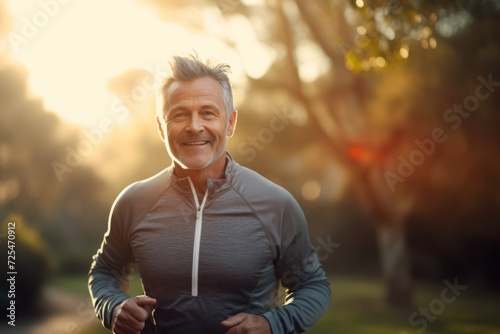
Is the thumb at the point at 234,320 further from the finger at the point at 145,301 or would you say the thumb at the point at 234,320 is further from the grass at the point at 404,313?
the grass at the point at 404,313

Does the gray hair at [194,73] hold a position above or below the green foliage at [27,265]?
above

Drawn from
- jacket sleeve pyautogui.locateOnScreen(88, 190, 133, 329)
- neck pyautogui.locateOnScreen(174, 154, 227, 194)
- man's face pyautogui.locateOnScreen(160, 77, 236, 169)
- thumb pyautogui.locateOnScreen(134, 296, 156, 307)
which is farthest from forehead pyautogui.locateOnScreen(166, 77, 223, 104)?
thumb pyautogui.locateOnScreen(134, 296, 156, 307)

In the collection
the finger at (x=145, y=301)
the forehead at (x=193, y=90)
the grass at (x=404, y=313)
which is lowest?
the grass at (x=404, y=313)

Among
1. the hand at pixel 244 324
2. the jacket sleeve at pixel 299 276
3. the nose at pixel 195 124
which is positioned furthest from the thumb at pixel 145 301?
the nose at pixel 195 124

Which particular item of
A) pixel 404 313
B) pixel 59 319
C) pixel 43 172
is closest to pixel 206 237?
pixel 59 319

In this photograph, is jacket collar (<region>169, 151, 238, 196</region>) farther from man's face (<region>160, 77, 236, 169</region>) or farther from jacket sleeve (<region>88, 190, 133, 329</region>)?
jacket sleeve (<region>88, 190, 133, 329</region>)

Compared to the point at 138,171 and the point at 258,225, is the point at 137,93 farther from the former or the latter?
the point at 138,171

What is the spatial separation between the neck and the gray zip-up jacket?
31mm

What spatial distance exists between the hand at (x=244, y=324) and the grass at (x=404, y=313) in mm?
9109

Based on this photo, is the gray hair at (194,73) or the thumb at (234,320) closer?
the thumb at (234,320)

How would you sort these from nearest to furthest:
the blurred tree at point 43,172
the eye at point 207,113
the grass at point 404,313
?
1. the eye at point 207,113
2. the grass at point 404,313
3. the blurred tree at point 43,172

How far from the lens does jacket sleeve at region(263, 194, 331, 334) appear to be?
2.80 m

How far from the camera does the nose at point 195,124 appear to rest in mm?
2807

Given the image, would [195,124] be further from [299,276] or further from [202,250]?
[299,276]
